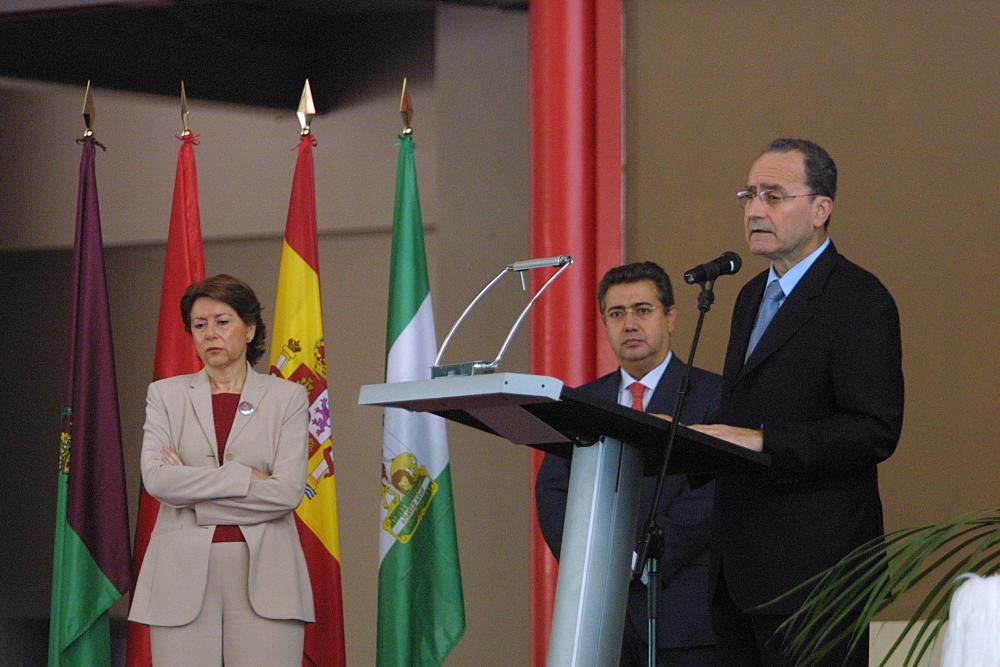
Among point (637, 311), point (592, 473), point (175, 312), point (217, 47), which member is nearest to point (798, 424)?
point (592, 473)

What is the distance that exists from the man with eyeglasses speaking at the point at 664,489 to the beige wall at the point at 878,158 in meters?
0.97

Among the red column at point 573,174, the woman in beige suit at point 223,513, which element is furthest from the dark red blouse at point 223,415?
the red column at point 573,174

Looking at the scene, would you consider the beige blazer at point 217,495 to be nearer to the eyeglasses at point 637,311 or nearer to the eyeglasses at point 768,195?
the eyeglasses at point 637,311

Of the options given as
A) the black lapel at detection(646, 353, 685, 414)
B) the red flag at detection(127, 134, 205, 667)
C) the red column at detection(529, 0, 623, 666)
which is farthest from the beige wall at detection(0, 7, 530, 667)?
the black lapel at detection(646, 353, 685, 414)

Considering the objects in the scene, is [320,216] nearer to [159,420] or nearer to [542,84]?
[542,84]

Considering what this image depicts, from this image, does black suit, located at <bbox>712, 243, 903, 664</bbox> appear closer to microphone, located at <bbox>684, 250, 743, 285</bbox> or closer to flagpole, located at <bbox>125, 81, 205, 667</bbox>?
microphone, located at <bbox>684, 250, 743, 285</bbox>

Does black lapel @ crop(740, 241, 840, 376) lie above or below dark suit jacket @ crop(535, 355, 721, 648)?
above

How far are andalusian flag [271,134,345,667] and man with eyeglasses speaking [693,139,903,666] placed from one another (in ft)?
6.88

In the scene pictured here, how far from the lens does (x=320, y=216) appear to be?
5816 mm

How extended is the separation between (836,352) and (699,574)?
1012 mm

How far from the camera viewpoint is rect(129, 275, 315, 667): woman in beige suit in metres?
3.83

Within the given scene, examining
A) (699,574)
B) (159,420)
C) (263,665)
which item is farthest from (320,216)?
(699,574)

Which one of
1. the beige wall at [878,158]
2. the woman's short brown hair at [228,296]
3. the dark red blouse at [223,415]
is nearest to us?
the dark red blouse at [223,415]

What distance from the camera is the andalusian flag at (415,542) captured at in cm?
461
